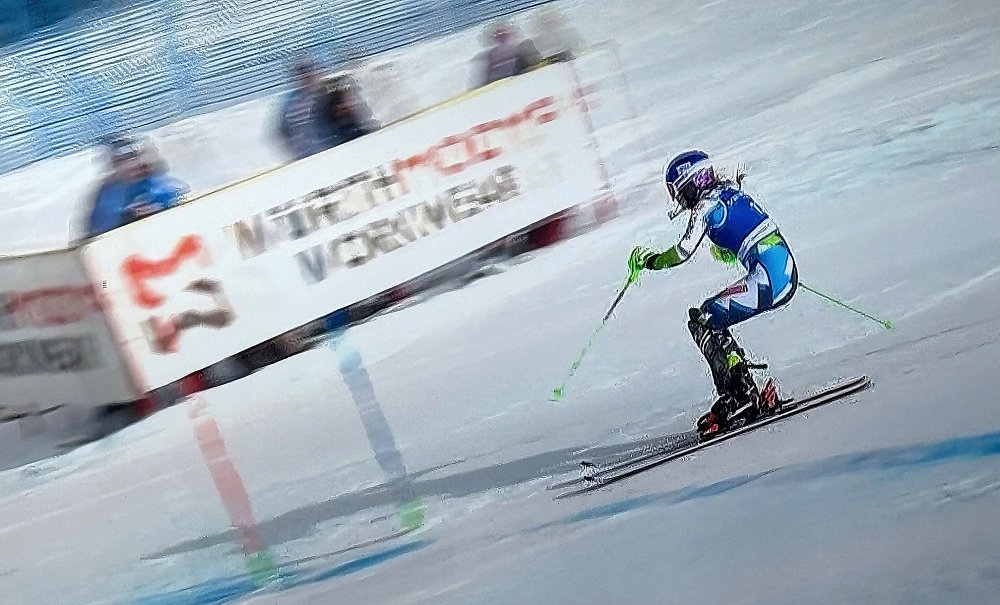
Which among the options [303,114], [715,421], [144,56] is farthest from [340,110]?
[715,421]

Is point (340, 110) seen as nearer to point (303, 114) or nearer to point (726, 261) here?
point (303, 114)

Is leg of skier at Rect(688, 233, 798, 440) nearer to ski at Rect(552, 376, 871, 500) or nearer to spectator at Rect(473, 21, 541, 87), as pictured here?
ski at Rect(552, 376, 871, 500)

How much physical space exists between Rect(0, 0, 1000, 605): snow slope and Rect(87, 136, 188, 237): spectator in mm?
259

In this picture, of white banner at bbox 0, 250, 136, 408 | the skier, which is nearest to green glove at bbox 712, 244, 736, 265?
the skier

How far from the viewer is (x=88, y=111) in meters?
1.10

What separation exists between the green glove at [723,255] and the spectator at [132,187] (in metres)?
0.72

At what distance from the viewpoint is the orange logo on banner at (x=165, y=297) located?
111 cm

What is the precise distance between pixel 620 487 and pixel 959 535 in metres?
0.52

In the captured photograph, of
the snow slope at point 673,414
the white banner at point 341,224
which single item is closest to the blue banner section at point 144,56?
the white banner at point 341,224

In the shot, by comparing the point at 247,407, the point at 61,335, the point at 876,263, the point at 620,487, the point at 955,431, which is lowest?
the point at 955,431

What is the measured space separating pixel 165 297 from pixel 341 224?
0.24 m

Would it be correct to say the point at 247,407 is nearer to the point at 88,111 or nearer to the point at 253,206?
the point at 253,206

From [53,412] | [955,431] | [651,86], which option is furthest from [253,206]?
[955,431]

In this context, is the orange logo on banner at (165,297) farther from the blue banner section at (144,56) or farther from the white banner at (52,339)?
the blue banner section at (144,56)
